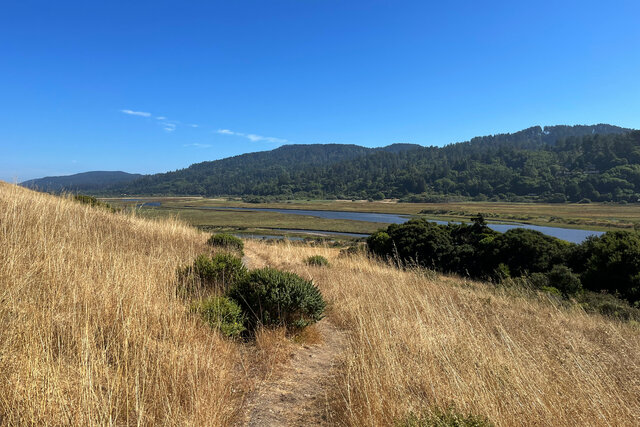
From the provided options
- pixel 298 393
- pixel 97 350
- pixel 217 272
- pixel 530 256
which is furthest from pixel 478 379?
pixel 530 256

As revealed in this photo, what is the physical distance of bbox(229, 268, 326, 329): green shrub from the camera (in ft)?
17.6

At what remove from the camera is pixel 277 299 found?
536cm

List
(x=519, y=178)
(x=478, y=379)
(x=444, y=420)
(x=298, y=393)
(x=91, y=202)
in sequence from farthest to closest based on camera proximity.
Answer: (x=519, y=178) < (x=91, y=202) < (x=298, y=393) < (x=478, y=379) < (x=444, y=420)

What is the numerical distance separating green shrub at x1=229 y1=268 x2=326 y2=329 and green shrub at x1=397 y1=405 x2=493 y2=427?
2877mm

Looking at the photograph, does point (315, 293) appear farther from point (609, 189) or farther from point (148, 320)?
point (609, 189)

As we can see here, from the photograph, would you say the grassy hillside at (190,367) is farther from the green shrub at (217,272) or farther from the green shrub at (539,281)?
the green shrub at (539,281)

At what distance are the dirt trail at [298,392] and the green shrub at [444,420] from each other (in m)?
0.86

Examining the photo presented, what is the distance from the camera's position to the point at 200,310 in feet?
15.3

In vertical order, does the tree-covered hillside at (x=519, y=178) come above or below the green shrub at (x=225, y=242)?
above

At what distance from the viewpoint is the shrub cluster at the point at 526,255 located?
47.0ft

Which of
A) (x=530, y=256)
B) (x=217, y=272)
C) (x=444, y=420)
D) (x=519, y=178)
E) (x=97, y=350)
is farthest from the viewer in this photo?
(x=519, y=178)

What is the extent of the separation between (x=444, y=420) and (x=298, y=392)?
167 cm

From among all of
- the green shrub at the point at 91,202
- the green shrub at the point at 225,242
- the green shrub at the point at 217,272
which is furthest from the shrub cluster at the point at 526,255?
the green shrub at the point at 91,202

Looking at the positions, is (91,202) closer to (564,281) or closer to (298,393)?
(298,393)
